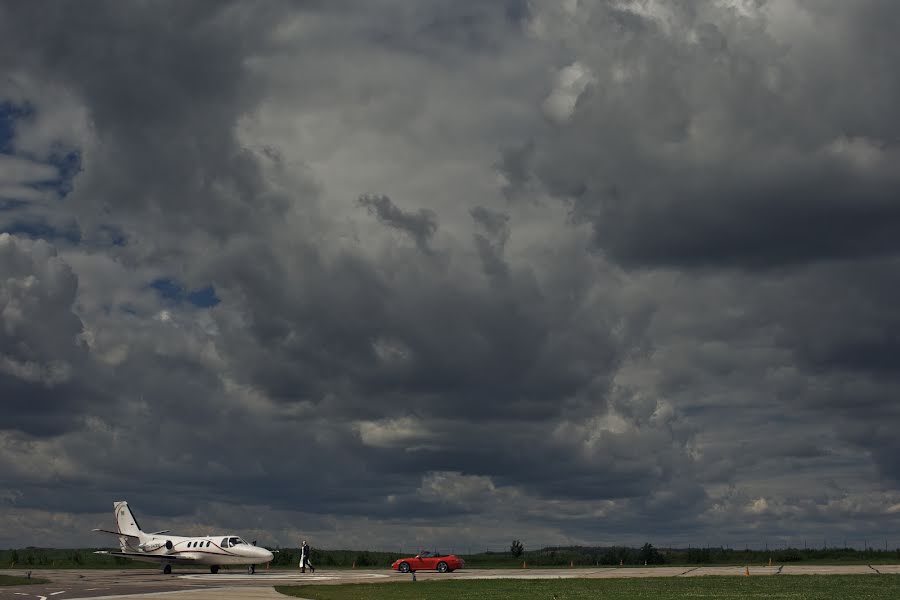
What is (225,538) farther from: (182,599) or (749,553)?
(749,553)

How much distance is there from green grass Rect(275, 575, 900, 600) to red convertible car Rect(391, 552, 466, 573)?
18126 mm

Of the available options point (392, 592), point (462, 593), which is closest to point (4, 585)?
point (392, 592)

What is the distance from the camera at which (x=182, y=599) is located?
4238 centimetres

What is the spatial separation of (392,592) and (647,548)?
271 ft

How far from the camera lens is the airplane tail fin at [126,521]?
306 feet

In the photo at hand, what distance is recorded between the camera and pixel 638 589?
4528 cm

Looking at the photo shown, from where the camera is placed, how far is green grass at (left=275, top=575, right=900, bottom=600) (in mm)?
39500

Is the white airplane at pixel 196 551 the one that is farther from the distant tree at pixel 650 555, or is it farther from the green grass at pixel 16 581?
the distant tree at pixel 650 555

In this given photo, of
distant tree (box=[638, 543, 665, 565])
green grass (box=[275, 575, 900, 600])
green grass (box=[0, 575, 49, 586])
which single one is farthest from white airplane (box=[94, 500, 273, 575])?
distant tree (box=[638, 543, 665, 565])

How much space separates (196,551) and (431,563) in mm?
20967

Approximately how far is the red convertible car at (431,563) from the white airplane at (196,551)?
11.7m

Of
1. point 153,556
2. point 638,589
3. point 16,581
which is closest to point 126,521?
point 153,556

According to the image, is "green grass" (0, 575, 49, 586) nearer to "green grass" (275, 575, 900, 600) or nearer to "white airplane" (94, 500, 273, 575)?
"white airplane" (94, 500, 273, 575)

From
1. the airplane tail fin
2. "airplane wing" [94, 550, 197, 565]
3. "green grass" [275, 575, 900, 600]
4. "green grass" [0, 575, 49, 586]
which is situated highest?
the airplane tail fin
